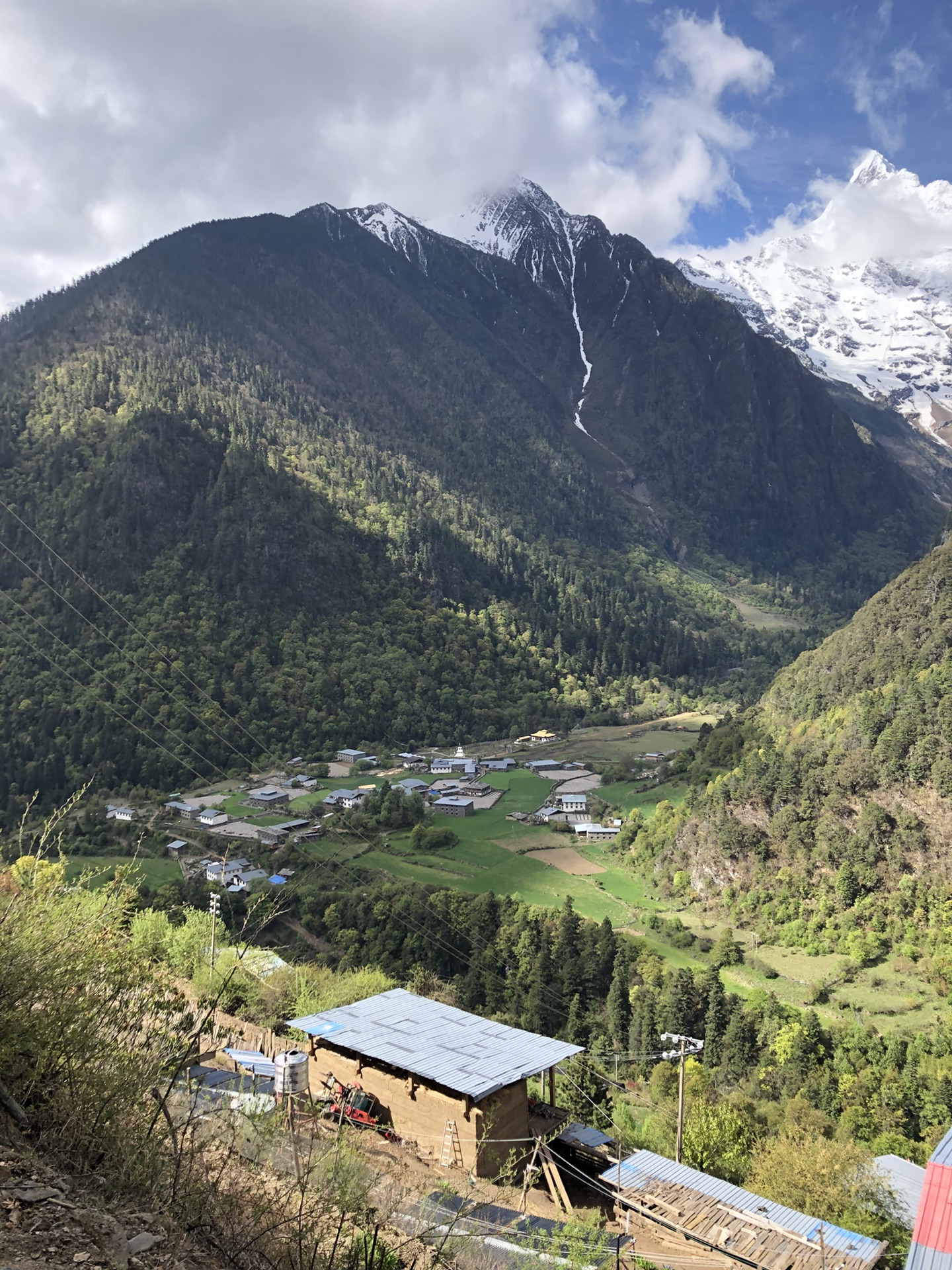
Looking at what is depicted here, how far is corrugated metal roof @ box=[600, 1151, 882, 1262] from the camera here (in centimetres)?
1642

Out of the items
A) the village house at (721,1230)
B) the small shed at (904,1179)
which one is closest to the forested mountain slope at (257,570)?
the village house at (721,1230)

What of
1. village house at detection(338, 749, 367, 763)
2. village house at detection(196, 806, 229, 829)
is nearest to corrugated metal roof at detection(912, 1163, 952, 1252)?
village house at detection(196, 806, 229, 829)

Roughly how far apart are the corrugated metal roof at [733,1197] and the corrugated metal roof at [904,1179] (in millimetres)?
3980

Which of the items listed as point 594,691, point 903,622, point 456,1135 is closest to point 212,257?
point 594,691

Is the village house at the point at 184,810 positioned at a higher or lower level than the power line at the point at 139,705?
lower

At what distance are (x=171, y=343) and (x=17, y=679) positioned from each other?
87722mm

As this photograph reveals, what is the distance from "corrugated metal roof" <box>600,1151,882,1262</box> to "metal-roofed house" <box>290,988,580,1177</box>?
89.3 inches

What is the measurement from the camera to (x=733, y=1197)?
17.5 metres

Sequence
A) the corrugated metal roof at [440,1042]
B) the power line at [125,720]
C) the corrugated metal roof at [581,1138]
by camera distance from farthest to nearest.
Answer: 1. the power line at [125,720]
2. the corrugated metal roof at [581,1138]
3. the corrugated metal roof at [440,1042]

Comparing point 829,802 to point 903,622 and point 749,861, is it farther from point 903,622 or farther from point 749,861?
point 903,622

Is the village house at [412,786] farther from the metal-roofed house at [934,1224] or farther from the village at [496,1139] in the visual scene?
the metal-roofed house at [934,1224]

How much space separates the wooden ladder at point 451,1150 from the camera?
1627 cm

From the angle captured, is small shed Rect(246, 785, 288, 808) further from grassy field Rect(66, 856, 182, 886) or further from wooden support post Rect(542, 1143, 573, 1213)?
wooden support post Rect(542, 1143, 573, 1213)

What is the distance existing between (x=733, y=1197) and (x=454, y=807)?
5028 centimetres
